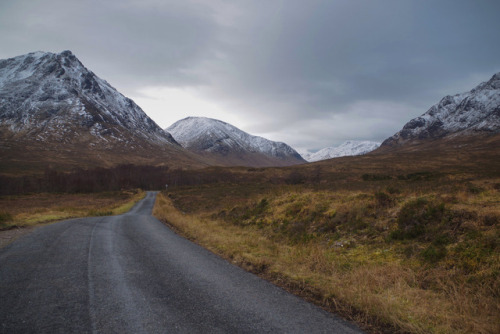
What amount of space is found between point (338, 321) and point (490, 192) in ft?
36.1

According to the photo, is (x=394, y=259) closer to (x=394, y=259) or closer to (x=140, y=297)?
(x=394, y=259)

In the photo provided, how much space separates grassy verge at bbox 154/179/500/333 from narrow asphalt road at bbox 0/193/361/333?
762 mm

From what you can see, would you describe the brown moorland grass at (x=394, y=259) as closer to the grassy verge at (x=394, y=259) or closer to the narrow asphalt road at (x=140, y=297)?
the grassy verge at (x=394, y=259)

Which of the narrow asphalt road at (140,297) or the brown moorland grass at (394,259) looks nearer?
the narrow asphalt road at (140,297)

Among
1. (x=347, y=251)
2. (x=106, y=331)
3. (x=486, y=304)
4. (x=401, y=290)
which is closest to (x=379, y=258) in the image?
(x=347, y=251)

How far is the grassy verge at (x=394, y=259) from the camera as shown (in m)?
4.96

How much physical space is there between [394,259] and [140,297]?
7699 millimetres

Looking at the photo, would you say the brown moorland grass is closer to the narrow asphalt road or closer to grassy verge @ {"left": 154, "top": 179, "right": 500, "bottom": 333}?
grassy verge @ {"left": 154, "top": 179, "right": 500, "bottom": 333}

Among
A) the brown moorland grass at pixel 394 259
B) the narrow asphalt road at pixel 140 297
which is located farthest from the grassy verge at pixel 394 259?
the narrow asphalt road at pixel 140 297

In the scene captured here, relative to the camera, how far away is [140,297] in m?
5.94

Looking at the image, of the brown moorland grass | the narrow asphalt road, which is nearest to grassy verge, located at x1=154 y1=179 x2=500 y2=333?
the brown moorland grass

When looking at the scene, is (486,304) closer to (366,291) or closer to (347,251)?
(366,291)

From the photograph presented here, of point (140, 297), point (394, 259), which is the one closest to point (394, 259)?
point (394, 259)

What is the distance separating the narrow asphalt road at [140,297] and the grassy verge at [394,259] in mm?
762
